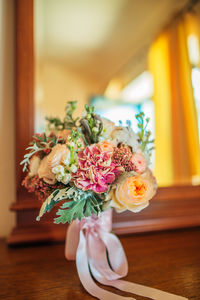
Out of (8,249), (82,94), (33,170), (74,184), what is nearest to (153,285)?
(74,184)

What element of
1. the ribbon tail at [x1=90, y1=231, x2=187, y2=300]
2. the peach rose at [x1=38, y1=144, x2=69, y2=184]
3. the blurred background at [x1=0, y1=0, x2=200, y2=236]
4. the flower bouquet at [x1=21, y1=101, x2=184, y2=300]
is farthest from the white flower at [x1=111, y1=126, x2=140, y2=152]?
the blurred background at [x1=0, y1=0, x2=200, y2=236]

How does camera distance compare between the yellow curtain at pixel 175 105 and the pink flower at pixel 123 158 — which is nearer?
the pink flower at pixel 123 158

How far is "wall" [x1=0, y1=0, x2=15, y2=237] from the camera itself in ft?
2.77

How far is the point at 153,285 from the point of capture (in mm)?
505

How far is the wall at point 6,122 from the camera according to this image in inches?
33.2

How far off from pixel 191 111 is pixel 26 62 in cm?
85

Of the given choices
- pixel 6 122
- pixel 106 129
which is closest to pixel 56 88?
pixel 6 122

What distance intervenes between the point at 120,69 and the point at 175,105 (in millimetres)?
356

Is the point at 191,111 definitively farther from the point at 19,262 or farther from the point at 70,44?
the point at 19,262

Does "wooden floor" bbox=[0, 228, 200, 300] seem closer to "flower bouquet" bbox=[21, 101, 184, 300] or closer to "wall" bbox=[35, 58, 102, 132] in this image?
"flower bouquet" bbox=[21, 101, 184, 300]

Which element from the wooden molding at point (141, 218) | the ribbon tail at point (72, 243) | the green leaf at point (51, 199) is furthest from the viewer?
the wooden molding at point (141, 218)

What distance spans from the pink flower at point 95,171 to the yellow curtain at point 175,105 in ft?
1.96

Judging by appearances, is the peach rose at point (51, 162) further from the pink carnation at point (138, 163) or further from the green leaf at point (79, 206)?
the pink carnation at point (138, 163)

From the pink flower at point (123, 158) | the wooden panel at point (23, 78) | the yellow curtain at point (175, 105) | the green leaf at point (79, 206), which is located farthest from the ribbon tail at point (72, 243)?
the yellow curtain at point (175, 105)
